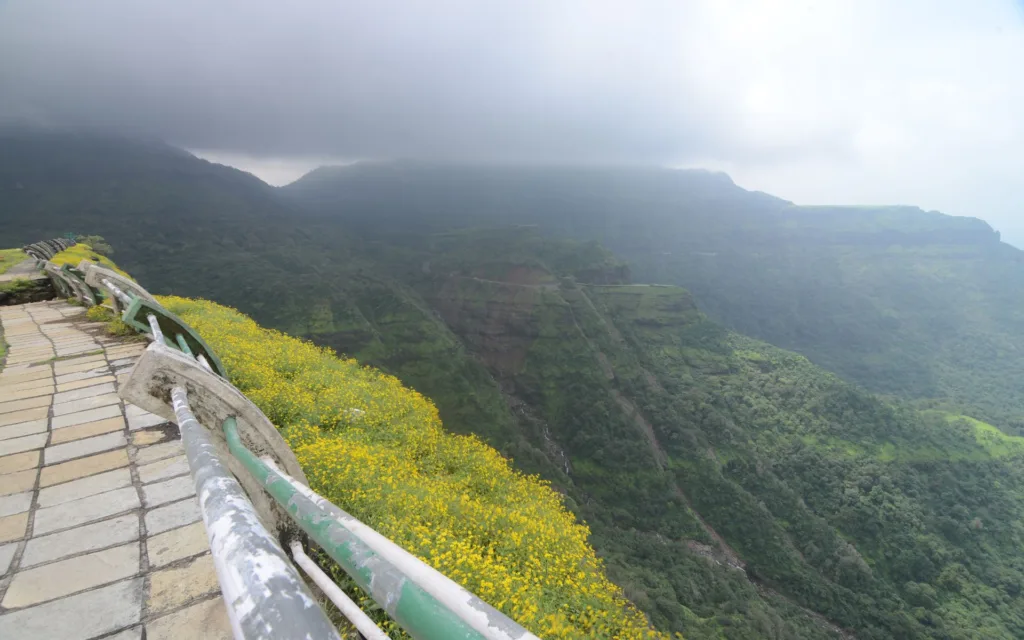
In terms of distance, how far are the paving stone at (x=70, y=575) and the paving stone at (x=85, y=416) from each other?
271 cm

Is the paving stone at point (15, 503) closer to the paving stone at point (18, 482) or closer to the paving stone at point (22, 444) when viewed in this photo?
the paving stone at point (18, 482)

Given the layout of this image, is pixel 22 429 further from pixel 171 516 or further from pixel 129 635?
pixel 129 635

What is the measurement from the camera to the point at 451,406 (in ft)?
242

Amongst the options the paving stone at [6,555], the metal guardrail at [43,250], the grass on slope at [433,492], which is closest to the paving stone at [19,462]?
the paving stone at [6,555]

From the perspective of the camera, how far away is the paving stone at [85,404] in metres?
5.15

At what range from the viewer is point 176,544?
288 centimetres

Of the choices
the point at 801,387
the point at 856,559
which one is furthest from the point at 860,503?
the point at 801,387

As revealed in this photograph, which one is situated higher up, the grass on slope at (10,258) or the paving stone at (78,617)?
the paving stone at (78,617)

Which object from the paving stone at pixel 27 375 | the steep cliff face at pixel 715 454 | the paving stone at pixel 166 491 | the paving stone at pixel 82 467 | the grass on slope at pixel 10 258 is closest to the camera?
the paving stone at pixel 166 491

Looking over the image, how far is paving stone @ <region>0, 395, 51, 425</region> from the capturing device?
199 inches

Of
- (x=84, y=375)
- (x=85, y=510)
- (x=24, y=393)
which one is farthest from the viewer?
(x=84, y=375)

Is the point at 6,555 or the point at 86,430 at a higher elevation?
the point at 6,555

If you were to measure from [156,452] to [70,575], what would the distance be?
5.22ft

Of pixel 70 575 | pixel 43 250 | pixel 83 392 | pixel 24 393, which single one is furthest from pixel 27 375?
pixel 43 250
